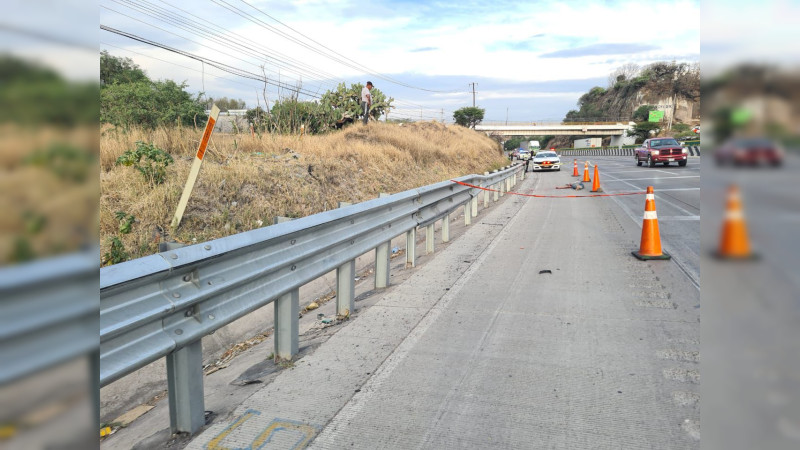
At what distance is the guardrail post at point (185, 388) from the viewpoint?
134 inches

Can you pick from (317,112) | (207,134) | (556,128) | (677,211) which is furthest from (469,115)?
(207,134)

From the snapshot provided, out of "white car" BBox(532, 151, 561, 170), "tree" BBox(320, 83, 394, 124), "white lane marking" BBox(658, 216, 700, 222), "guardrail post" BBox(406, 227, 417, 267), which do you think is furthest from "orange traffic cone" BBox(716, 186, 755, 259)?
"white car" BBox(532, 151, 561, 170)

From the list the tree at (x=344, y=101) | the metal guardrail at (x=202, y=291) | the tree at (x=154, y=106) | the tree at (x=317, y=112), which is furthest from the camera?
the tree at (x=344, y=101)

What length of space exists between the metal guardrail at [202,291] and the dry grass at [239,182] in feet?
10.7

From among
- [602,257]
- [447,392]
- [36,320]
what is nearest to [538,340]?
[447,392]

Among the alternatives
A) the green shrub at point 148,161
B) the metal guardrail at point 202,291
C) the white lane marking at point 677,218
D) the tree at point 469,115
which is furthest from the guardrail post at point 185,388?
the tree at point 469,115

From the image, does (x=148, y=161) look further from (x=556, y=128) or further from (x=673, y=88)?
(x=556, y=128)

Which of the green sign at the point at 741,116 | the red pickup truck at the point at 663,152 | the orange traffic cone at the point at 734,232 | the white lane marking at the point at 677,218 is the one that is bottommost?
the white lane marking at the point at 677,218

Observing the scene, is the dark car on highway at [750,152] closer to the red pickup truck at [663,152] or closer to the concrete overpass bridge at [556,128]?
the red pickup truck at [663,152]

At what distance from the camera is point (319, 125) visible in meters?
22.2

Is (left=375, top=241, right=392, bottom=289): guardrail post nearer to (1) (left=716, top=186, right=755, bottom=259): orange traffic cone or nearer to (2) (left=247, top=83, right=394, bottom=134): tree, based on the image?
(1) (left=716, top=186, right=755, bottom=259): orange traffic cone

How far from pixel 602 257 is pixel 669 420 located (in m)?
5.29

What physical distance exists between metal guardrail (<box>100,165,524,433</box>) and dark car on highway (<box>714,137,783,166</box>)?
259cm

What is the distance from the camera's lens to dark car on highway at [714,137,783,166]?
663 mm
